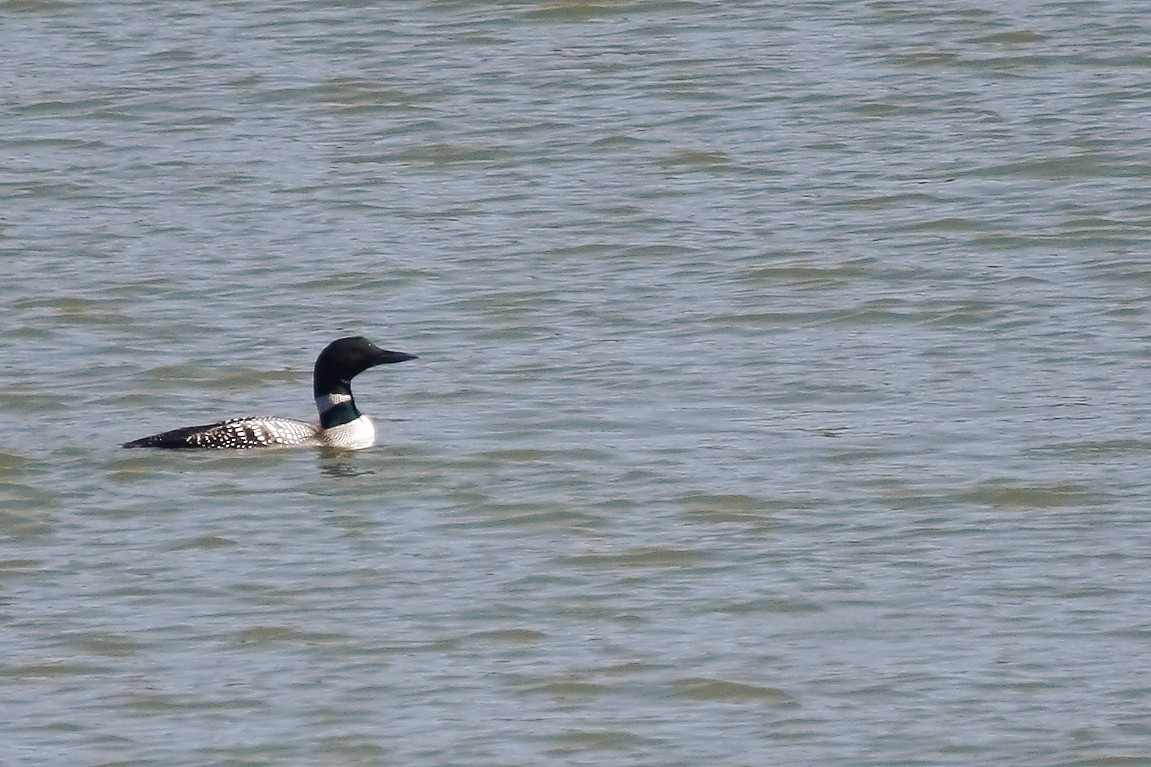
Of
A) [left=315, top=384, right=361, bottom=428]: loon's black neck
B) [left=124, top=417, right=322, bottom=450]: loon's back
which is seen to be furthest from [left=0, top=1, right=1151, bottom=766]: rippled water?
[left=315, top=384, right=361, bottom=428]: loon's black neck

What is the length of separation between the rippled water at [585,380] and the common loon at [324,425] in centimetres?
18

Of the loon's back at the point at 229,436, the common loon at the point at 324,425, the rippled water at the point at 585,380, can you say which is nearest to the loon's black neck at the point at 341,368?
the common loon at the point at 324,425

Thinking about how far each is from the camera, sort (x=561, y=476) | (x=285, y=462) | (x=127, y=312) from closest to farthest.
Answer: (x=561, y=476) < (x=285, y=462) < (x=127, y=312)

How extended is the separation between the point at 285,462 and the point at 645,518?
2254 mm

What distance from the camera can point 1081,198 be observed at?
52.6 ft

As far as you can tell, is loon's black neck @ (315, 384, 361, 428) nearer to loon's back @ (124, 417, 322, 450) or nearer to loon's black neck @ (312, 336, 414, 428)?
loon's black neck @ (312, 336, 414, 428)

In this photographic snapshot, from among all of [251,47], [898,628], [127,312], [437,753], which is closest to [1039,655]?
[898,628]

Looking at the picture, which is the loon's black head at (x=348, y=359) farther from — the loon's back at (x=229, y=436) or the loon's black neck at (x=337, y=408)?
the loon's back at (x=229, y=436)

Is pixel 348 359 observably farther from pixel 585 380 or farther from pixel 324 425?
pixel 585 380

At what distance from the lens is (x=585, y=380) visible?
43.4 ft

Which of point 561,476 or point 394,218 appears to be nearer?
point 561,476

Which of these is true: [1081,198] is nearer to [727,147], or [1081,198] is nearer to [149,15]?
[727,147]

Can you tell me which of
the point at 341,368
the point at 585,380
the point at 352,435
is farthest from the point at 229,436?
the point at 585,380

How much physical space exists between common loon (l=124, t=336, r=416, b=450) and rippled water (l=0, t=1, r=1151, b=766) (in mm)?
184
